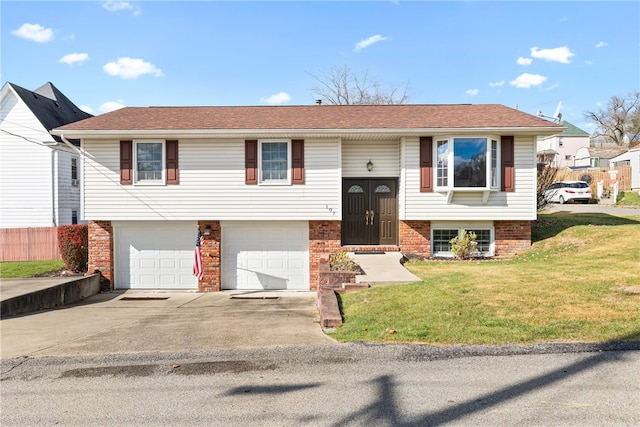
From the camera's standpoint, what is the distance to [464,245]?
41.0 ft

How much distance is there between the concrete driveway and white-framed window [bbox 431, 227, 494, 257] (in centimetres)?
449

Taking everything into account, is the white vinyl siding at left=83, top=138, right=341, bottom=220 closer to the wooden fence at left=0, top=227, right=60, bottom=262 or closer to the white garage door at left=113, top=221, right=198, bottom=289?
the white garage door at left=113, top=221, right=198, bottom=289

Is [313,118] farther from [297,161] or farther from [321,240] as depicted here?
[321,240]

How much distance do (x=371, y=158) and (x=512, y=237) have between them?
5.01 meters

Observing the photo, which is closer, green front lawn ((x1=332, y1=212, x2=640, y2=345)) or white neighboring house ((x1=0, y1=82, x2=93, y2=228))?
green front lawn ((x1=332, y1=212, x2=640, y2=345))

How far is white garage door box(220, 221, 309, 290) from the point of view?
1363cm

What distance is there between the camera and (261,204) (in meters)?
13.2

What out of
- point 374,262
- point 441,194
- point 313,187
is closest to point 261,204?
point 313,187

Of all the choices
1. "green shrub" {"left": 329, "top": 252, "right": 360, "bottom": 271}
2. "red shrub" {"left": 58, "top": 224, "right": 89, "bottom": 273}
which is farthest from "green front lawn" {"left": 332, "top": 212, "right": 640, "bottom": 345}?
"red shrub" {"left": 58, "top": 224, "right": 89, "bottom": 273}

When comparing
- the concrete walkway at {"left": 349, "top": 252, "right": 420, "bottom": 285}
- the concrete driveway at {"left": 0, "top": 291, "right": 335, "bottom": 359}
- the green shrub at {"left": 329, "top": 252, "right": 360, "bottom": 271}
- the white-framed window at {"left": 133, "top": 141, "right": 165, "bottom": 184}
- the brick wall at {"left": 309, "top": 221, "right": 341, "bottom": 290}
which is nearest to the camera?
the concrete driveway at {"left": 0, "top": 291, "right": 335, "bottom": 359}

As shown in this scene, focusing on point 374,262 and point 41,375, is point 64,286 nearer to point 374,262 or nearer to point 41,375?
point 41,375

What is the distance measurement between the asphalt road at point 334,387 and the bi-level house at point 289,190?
7969 mm

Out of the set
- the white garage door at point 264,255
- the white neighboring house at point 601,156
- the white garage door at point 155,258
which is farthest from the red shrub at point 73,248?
the white neighboring house at point 601,156

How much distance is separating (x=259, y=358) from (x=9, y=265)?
14585 mm
